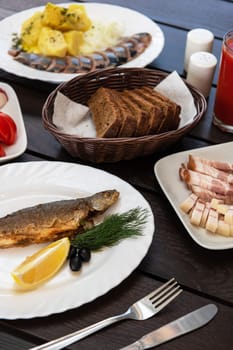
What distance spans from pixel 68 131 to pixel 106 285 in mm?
518

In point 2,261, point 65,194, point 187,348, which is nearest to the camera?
point 187,348

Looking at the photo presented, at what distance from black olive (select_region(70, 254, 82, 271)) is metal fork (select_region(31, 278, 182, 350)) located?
118 millimetres

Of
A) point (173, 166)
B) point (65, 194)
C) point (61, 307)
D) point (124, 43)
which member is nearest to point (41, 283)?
point (61, 307)

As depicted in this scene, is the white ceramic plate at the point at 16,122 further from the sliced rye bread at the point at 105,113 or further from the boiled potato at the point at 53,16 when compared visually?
the boiled potato at the point at 53,16

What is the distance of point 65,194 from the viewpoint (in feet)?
4.49

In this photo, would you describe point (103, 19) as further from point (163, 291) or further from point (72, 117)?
point (163, 291)

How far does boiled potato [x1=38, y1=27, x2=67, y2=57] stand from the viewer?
181 cm

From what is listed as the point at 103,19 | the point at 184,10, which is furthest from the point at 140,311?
the point at 184,10

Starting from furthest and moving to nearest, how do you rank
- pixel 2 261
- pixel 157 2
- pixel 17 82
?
pixel 157 2, pixel 17 82, pixel 2 261

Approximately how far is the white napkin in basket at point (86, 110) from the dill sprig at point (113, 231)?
13.3 inches

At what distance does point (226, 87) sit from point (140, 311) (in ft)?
2.23

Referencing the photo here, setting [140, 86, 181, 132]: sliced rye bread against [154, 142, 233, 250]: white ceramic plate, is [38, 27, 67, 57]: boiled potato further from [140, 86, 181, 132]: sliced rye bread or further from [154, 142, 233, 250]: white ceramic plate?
[154, 142, 233, 250]: white ceramic plate

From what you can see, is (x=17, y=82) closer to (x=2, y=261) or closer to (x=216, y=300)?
(x=2, y=261)

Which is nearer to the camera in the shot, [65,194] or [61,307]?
[61,307]
